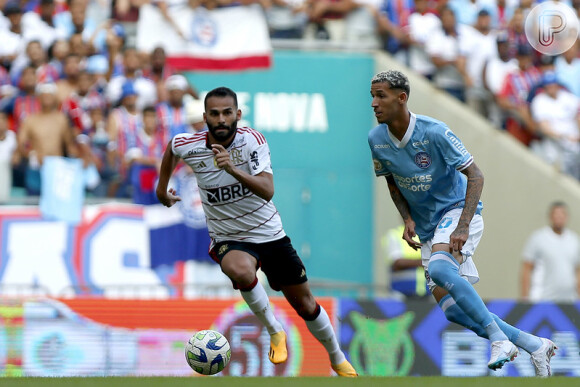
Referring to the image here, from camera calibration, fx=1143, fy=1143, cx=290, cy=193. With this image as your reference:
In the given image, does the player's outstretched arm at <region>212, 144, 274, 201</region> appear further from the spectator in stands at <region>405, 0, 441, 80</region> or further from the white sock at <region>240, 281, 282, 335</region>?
the spectator in stands at <region>405, 0, 441, 80</region>

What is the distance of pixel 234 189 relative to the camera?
360 inches

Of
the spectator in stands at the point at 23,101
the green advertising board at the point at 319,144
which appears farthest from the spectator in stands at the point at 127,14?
the spectator in stands at the point at 23,101

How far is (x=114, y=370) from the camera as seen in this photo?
12.5 metres

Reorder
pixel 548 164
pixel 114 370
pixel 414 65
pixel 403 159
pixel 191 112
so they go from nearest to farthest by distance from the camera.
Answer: pixel 403 159 < pixel 114 370 < pixel 191 112 < pixel 548 164 < pixel 414 65

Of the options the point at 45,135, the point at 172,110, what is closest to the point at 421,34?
the point at 172,110

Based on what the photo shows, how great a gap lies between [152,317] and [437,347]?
321cm

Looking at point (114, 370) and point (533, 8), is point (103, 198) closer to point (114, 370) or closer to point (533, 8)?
point (114, 370)

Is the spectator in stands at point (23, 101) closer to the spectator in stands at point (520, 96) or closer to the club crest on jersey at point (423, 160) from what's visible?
the spectator in stands at point (520, 96)

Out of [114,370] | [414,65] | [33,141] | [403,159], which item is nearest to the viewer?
[403,159]

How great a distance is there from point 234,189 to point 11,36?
26.9ft

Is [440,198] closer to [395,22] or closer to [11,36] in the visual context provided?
[395,22]

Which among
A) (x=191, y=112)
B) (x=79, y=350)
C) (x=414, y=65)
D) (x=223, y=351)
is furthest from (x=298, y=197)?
(x=223, y=351)

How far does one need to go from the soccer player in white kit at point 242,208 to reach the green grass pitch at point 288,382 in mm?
1733

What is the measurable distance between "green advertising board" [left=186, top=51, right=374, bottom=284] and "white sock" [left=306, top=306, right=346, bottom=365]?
7.33m
